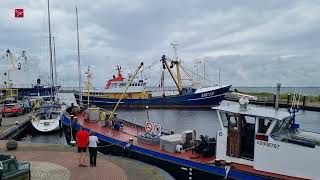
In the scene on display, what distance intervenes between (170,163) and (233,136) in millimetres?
3374

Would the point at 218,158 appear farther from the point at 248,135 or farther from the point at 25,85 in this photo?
the point at 25,85

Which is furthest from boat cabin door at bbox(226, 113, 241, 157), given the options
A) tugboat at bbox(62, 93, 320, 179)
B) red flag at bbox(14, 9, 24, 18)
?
red flag at bbox(14, 9, 24, 18)

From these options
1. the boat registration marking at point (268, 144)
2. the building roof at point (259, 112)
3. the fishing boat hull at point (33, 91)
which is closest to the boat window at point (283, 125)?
the building roof at point (259, 112)

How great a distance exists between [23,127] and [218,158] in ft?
85.2

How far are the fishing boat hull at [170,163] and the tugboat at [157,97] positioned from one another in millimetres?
45142

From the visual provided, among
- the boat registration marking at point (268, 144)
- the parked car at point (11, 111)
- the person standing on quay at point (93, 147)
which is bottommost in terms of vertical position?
the parked car at point (11, 111)

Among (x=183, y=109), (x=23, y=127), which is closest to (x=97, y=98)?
(x=183, y=109)

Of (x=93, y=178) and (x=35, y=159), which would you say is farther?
(x=35, y=159)

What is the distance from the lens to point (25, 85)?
90.6 metres

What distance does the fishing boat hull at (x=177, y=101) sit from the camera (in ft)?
225

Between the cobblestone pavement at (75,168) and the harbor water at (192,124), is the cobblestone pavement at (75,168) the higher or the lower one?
the higher one

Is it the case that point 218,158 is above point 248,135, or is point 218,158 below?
below

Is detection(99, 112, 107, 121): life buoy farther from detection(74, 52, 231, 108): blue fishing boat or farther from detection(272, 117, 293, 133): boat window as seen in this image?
detection(74, 52, 231, 108): blue fishing boat

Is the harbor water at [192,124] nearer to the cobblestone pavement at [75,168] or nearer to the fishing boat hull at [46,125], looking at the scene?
the fishing boat hull at [46,125]
